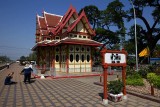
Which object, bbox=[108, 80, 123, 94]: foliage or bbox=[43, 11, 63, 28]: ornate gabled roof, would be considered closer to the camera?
bbox=[108, 80, 123, 94]: foliage

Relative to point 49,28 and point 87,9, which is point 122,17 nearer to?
point 87,9

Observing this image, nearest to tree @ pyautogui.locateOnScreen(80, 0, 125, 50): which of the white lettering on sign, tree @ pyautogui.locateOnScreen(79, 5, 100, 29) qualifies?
tree @ pyautogui.locateOnScreen(79, 5, 100, 29)

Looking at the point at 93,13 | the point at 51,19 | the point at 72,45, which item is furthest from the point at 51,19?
the point at 93,13

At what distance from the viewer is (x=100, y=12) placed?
49.6 metres

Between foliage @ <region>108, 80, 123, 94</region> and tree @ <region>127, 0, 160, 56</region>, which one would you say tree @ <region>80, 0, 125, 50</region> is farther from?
foliage @ <region>108, 80, 123, 94</region>

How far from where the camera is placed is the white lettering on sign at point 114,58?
9565mm

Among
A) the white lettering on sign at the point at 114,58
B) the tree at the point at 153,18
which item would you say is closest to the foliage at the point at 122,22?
the tree at the point at 153,18

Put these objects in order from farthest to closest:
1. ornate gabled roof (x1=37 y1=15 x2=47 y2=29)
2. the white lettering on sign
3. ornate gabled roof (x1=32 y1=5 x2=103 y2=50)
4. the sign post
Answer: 1. ornate gabled roof (x1=37 y1=15 x2=47 y2=29)
2. ornate gabled roof (x1=32 y1=5 x2=103 y2=50)
3. the white lettering on sign
4. the sign post

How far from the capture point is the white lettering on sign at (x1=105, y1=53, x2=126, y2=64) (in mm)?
9565

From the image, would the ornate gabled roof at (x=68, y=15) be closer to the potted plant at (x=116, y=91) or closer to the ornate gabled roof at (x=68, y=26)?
the ornate gabled roof at (x=68, y=26)

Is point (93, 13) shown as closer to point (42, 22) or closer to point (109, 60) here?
point (42, 22)

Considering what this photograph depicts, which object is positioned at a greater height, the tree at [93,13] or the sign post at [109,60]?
the tree at [93,13]

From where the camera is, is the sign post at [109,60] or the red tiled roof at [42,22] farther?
the red tiled roof at [42,22]

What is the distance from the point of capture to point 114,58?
9.80 m
